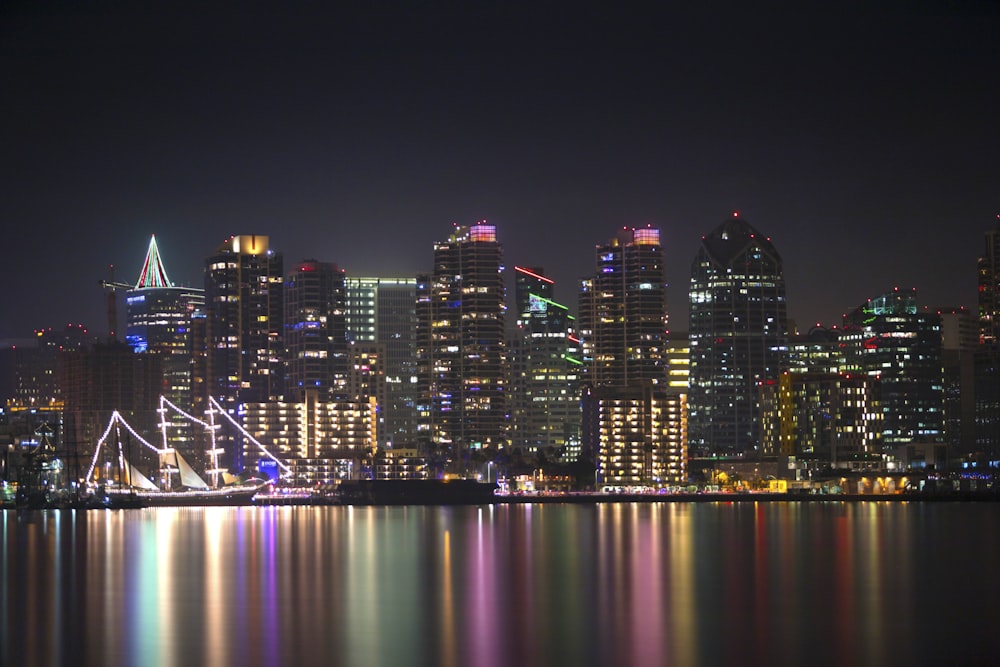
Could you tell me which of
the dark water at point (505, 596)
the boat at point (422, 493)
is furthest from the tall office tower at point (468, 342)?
the dark water at point (505, 596)

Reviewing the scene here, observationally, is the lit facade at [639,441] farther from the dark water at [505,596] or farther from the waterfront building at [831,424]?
the dark water at [505,596]

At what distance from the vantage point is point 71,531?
328ft

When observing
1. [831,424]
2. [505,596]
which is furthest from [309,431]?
[505,596]

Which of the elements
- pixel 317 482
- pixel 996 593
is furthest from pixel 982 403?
pixel 996 593

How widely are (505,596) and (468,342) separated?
13764 cm

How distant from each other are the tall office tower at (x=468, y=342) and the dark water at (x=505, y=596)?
91605 millimetres

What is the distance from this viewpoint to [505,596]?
5488 cm

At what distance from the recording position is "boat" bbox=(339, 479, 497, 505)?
510ft

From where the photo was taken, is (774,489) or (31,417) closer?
(774,489)

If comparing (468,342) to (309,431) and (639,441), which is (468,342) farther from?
(639,441)

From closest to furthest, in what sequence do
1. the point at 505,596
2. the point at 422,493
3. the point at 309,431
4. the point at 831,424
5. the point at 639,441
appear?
the point at 505,596, the point at 422,493, the point at 639,441, the point at 831,424, the point at 309,431

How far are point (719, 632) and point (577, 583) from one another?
15478mm

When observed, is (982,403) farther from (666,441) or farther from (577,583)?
(577,583)

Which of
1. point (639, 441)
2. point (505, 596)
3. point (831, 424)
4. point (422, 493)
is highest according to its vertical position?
point (831, 424)
